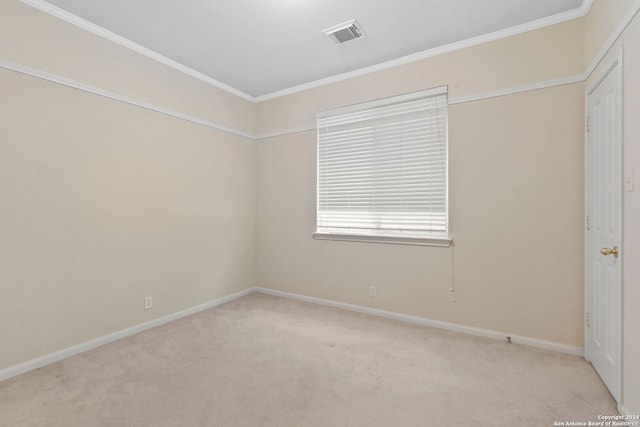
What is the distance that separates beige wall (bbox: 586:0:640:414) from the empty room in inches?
0.7

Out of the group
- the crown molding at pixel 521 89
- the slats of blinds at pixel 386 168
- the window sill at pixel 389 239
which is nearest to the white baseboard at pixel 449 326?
the window sill at pixel 389 239

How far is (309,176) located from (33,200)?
8.76ft

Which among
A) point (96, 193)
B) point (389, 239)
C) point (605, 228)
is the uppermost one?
point (96, 193)

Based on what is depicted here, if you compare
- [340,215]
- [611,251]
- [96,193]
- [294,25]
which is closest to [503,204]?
[611,251]

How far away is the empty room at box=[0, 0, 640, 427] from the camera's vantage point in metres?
1.93

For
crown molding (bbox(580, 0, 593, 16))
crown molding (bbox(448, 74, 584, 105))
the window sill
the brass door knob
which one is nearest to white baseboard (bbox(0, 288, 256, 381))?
the window sill

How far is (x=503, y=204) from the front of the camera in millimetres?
2768

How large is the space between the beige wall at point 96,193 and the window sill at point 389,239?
1.40m

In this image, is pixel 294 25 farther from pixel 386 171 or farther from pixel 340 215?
pixel 340 215

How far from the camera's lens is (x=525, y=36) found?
Result: 8.71ft

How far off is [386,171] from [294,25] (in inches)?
67.5

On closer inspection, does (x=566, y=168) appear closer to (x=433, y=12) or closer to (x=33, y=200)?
(x=433, y=12)

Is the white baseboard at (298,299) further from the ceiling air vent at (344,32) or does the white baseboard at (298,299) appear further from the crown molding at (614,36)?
the ceiling air vent at (344,32)

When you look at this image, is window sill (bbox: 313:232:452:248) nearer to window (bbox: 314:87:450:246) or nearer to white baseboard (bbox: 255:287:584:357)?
window (bbox: 314:87:450:246)
